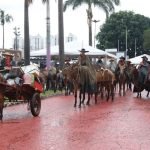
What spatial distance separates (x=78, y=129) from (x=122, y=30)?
8388cm

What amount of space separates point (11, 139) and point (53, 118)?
4.52m

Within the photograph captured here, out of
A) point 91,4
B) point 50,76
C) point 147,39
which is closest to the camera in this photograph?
point 50,76

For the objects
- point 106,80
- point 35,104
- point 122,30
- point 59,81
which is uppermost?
point 122,30

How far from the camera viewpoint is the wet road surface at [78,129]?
10977 mm

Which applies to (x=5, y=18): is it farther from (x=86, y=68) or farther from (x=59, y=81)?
(x=86, y=68)

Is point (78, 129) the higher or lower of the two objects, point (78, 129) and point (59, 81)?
the higher

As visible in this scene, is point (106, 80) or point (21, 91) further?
point (106, 80)

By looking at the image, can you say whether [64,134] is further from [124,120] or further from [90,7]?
[90,7]

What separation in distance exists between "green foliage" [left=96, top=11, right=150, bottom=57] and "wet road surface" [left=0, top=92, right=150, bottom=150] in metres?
76.6

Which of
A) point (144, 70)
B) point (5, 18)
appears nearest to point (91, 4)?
point (5, 18)

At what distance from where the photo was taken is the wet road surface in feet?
36.0

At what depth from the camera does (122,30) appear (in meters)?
96.3

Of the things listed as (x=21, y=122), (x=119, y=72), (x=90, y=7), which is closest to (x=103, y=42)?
(x=90, y=7)

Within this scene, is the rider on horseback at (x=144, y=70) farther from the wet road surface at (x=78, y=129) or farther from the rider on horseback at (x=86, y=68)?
the wet road surface at (x=78, y=129)
